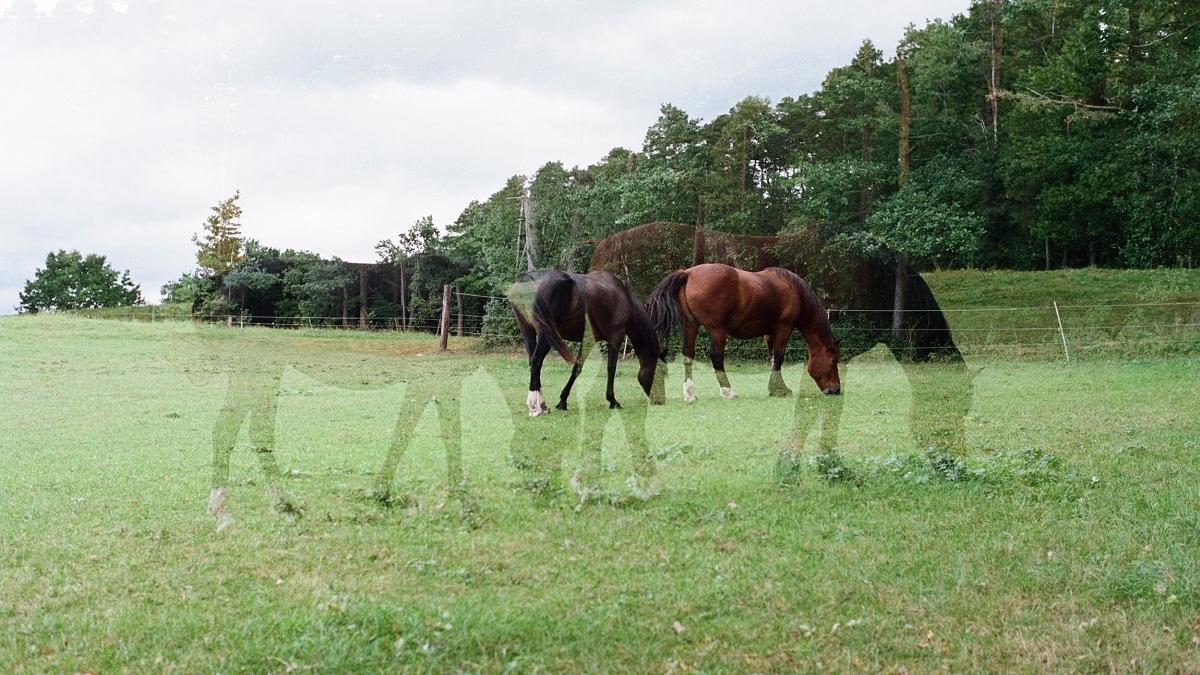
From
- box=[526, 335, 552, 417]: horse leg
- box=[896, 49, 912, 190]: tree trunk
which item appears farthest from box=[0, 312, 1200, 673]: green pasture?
box=[896, 49, 912, 190]: tree trunk

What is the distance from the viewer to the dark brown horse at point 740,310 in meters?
12.5

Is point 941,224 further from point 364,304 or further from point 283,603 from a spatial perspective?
A: point 283,603

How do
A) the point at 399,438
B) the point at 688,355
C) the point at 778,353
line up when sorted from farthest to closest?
the point at 778,353, the point at 688,355, the point at 399,438

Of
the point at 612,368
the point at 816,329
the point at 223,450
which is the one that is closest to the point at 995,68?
the point at 816,329

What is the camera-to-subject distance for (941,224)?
944 inches

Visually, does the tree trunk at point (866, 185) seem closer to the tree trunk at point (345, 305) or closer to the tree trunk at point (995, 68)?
the tree trunk at point (995, 68)

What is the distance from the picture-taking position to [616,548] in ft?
14.8

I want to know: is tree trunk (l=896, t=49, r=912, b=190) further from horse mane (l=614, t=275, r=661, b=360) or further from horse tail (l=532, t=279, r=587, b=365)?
horse tail (l=532, t=279, r=587, b=365)

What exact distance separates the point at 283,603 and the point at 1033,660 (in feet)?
10.8

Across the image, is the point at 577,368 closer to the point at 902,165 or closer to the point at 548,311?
the point at 548,311

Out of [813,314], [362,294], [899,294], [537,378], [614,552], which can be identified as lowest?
[614,552]

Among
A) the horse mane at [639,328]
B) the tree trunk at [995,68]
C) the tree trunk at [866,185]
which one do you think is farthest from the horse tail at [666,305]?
the tree trunk at [995,68]

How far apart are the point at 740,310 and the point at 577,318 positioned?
3.42m

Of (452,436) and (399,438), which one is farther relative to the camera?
(452,436)
